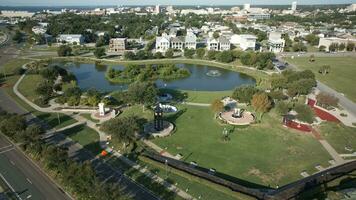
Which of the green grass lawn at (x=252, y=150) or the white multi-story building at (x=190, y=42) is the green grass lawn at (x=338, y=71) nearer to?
the green grass lawn at (x=252, y=150)

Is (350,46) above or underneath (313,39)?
underneath

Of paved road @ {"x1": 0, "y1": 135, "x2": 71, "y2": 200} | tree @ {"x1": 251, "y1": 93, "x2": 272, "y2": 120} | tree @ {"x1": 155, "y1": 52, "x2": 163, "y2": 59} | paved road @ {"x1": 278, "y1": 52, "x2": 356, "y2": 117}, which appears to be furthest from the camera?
tree @ {"x1": 155, "y1": 52, "x2": 163, "y2": 59}

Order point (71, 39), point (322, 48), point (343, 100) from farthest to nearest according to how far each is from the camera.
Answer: point (71, 39) → point (322, 48) → point (343, 100)

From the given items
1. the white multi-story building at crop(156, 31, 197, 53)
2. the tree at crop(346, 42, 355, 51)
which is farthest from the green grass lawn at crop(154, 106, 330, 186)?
the tree at crop(346, 42, 355, 51)

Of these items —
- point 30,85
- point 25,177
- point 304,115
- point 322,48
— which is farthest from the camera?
point 322,48

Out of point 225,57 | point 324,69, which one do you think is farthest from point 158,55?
point 324,69

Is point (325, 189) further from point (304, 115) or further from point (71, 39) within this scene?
point (71, 39)

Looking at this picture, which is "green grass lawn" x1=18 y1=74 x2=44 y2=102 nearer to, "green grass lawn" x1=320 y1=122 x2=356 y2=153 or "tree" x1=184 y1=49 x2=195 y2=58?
"tree" x1=184 y1=49 x2=195 y2=58
